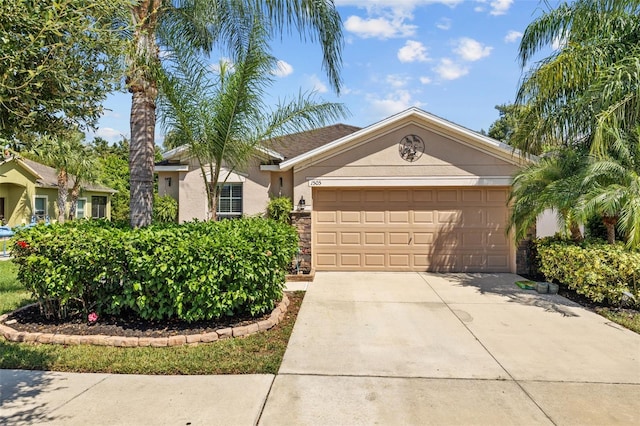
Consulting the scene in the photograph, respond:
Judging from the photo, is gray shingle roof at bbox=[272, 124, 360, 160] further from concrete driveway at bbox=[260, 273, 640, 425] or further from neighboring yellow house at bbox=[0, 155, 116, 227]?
neighboring yellow house at bbox=[0, 155, 116, 227]

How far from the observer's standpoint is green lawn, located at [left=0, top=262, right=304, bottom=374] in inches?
168

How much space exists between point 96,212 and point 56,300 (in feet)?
79.7

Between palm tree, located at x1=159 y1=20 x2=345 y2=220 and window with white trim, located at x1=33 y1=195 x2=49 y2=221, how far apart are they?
18611 mm

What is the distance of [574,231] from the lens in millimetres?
8328

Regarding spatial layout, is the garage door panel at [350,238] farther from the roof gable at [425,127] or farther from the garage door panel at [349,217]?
the roof gable at [425,127]

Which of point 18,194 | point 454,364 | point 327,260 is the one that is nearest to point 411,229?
point 327,260

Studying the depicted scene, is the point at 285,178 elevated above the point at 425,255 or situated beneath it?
elevated above

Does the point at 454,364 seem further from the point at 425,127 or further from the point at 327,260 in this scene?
the point at 425,127

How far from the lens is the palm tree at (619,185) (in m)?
6.15

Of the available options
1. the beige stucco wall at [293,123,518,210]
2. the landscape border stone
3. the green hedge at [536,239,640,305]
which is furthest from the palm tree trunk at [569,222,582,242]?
the landscape border stone

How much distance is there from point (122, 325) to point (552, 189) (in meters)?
8.11

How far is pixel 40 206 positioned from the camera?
21.6 meters

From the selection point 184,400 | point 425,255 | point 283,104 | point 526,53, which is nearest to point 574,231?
point 425,255

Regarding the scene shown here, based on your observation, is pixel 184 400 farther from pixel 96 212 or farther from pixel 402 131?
pixel 96 212
